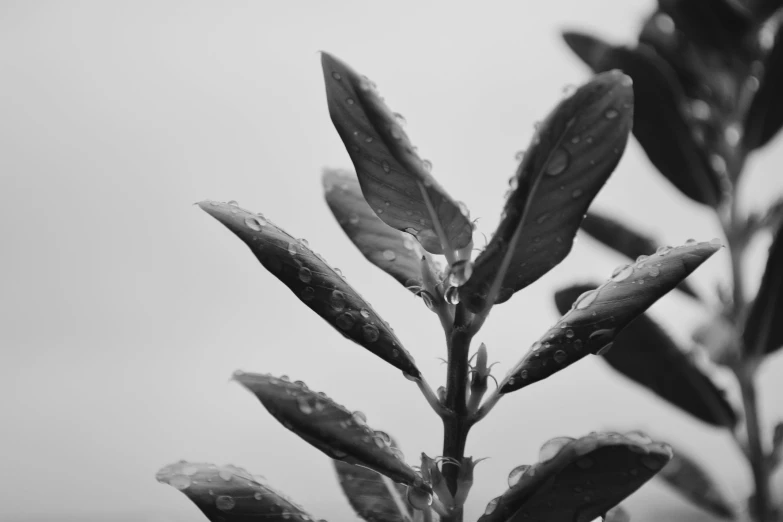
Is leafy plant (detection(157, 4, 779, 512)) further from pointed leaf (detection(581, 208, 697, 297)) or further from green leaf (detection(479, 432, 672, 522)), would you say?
pointed leaf (detection(581, 208, 697, 297))

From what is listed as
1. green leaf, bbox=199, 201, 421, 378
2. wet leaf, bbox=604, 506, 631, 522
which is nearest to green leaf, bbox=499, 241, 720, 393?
green leaf, bbox=199, 201, 421, 378

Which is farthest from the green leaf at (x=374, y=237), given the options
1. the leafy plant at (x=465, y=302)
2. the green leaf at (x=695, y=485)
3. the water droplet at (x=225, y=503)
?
the green leaf at (x=695, y=485)

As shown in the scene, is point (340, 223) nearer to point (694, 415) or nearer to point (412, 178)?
point (412, 178)

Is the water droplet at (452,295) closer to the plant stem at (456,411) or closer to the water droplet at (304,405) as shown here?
the plant stem at (456,411)

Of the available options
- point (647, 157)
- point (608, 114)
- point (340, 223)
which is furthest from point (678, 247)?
point (647, 157)

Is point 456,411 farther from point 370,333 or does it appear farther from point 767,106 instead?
point 767,106
